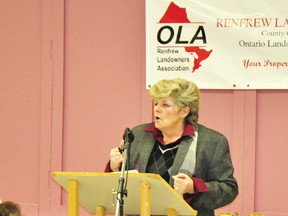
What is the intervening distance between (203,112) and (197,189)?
1.65 metres

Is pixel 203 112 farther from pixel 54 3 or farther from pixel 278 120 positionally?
pixel 54 3

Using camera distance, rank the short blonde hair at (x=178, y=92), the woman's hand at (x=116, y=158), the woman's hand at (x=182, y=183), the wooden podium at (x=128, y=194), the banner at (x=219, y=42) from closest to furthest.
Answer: the wooden podium at (x=128, y=194), the woman's hand at (x=182, y=183), the woman's hand at (x=116, y=158), the short blonde hair at (x=178, y=92), the banner at (x=219, y=42)

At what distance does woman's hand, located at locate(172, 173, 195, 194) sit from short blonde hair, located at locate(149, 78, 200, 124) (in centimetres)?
46

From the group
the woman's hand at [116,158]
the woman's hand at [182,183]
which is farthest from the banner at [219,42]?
the woman's hand at [182,183]

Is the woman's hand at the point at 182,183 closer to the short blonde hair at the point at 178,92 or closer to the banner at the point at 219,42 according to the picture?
the short blonde hair at the point at 178,92

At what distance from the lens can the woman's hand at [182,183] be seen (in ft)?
9.80

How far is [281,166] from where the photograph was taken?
460 cm

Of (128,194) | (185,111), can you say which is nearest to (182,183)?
(128,194)

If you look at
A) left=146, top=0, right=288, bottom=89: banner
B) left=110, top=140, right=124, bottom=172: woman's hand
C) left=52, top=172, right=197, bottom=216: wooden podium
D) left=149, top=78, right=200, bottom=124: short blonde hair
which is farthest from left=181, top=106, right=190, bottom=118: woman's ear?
left=146, top=0, right=288, bottom=89: banner

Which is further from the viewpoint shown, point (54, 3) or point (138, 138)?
point (54, 3)

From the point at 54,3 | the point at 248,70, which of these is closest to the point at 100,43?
the point at 54,3

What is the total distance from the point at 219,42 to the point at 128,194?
209 centimetres

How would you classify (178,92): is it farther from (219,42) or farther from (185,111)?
(219,42)

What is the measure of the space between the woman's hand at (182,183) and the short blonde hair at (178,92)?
0.46 m
